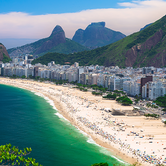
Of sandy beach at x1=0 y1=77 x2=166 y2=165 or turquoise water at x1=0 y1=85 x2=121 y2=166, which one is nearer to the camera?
turquoise water at x1=0 y1=85 x2=121 y2=166

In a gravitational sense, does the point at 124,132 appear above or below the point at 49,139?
above

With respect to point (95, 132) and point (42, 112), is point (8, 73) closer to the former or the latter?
point (42, 112)

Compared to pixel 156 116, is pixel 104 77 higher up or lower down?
higher up

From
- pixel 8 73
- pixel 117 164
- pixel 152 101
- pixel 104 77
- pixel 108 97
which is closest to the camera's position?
pixel 117 164

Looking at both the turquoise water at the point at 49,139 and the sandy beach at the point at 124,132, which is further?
the sandy beach at the point at 124,132

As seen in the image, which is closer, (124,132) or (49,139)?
(49,139)

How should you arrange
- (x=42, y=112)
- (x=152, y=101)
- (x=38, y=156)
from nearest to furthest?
(x=38, y=156)
(x=42, y=112)
(x=152, y=101)

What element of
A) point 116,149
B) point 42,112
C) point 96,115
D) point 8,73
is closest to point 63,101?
point 42,112

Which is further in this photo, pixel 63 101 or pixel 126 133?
pixel 63 101
